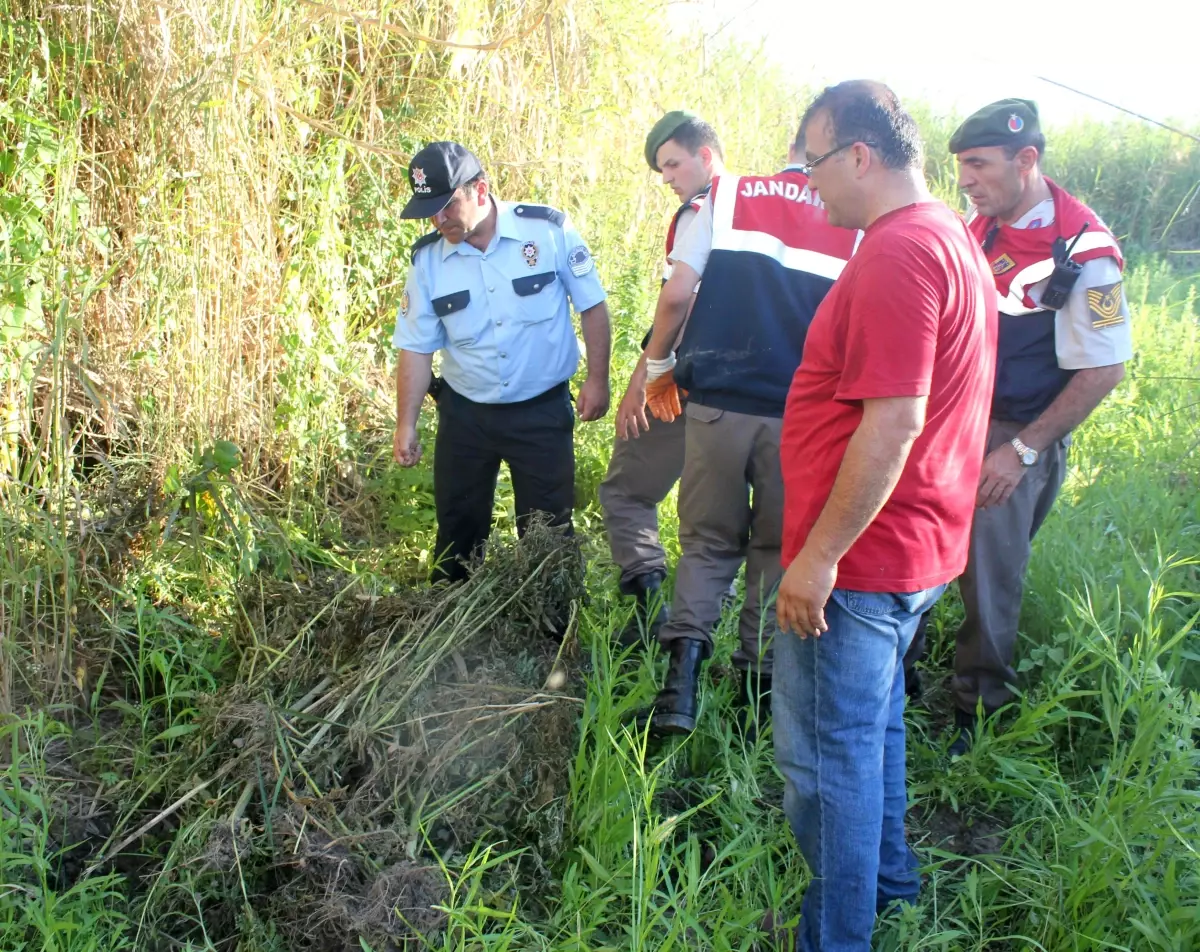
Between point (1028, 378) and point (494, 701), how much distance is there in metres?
1.95

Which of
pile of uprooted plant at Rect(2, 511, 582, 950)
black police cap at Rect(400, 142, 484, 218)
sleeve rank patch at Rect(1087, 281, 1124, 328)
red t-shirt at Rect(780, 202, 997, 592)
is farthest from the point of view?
black police cap at Rect(400, 142, 484, 218)

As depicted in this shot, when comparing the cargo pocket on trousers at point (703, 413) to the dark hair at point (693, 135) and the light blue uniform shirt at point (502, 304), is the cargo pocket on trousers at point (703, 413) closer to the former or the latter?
the light blue uniform shirt at point (502, 304)

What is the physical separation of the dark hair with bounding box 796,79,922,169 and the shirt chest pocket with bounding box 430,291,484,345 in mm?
1873

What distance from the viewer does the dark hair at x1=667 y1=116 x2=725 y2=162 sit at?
3.96 m

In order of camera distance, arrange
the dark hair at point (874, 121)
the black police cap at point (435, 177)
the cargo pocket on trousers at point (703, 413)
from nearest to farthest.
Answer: the dark hair at point (874, 121)
the cargo pocket on trousers at point (703, 413)
the black police cap at point (435, 177)

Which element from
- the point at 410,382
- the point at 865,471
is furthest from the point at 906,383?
the point at 410,382

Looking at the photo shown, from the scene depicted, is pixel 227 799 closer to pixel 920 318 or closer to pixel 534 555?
pixel 534 555

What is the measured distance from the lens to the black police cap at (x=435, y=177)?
344cm

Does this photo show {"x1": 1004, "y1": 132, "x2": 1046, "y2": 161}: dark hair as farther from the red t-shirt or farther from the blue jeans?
the blue jeans

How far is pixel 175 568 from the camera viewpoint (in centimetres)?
355

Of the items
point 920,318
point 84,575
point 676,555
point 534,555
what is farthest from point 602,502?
point 920,318

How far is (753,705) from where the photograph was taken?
123 inches

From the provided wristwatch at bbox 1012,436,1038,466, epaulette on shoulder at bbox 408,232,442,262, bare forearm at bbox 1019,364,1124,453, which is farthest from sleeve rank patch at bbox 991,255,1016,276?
epaulette on shoulder at bbox 408,232,442,262

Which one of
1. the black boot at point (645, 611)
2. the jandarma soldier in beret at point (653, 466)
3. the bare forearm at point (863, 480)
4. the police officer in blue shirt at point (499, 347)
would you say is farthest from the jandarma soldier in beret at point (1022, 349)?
the police officer in blue shirt at point (499, 347)
